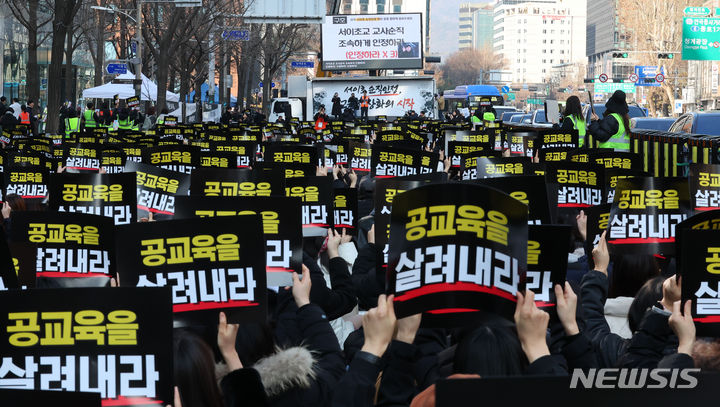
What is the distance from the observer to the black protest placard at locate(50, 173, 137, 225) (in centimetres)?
916

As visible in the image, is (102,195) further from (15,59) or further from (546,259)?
(15,59)

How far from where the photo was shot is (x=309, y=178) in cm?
820

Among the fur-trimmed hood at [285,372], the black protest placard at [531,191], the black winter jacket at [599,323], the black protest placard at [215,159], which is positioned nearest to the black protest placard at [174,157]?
the black protest placard at [215,159]

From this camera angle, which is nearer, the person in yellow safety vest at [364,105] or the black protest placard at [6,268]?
the black protest placard at [6,268]

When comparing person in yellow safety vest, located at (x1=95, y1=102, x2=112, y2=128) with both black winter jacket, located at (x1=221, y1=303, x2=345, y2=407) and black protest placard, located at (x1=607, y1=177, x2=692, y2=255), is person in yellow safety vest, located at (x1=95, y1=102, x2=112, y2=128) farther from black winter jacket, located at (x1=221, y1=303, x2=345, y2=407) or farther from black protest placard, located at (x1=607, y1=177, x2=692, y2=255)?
black winter jacket, located at (x1=221, y1=303, x2=345, y2=407)

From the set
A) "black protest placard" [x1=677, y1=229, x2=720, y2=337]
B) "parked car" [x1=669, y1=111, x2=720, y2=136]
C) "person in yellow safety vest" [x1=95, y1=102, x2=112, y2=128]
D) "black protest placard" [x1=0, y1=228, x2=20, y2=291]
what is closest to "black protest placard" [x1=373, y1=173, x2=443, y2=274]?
"black protest placard" [x1=0, y1=228, x2=20, y2=291]

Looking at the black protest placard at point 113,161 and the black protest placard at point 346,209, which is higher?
the black protest placard at point 113,161

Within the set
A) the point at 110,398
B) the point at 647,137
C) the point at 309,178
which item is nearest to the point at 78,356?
the point at 110,398

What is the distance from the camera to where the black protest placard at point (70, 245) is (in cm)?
613

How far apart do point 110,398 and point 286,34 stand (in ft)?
236

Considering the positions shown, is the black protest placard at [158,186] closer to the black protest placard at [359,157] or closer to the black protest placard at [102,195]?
the black protest placard at [102,195]

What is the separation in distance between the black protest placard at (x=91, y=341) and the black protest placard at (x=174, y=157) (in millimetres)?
9724

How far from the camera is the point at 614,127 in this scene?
15.4m

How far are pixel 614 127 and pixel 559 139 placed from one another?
218 cm
